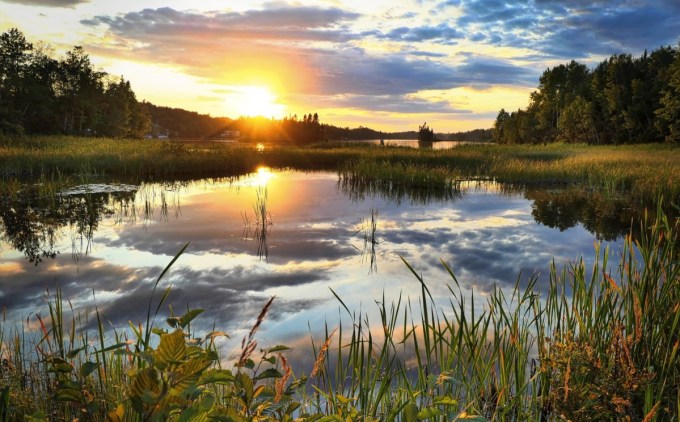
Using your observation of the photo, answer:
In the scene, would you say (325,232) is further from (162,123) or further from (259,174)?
(162,123)

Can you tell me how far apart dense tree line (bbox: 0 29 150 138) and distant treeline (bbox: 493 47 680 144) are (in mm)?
78325

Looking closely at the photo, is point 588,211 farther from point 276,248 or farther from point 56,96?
point 56,96

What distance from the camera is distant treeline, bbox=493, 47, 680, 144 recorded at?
175ft

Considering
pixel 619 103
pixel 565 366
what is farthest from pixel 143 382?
pixel 619 103

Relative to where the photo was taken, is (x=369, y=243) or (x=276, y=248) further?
(x=369, y=243)

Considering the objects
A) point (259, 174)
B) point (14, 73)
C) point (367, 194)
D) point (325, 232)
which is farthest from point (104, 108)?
point (325, 232)

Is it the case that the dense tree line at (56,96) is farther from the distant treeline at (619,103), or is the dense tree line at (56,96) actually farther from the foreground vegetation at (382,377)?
the distant treeline at (619,103)

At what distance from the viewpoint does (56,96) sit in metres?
76.1

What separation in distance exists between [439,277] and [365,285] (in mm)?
1532

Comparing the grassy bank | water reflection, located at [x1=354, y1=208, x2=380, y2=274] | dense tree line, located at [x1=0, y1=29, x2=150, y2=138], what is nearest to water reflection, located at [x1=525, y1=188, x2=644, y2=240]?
the grassy bank

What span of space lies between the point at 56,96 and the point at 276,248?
274 feet

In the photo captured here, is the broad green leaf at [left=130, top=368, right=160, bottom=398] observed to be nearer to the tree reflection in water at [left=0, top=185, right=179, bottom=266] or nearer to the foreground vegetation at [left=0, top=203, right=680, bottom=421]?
the foreground vegetation at [left=0, top=203, right=680, bottom=421]

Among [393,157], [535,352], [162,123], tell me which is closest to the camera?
[535,352]

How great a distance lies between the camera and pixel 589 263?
32.4ft
